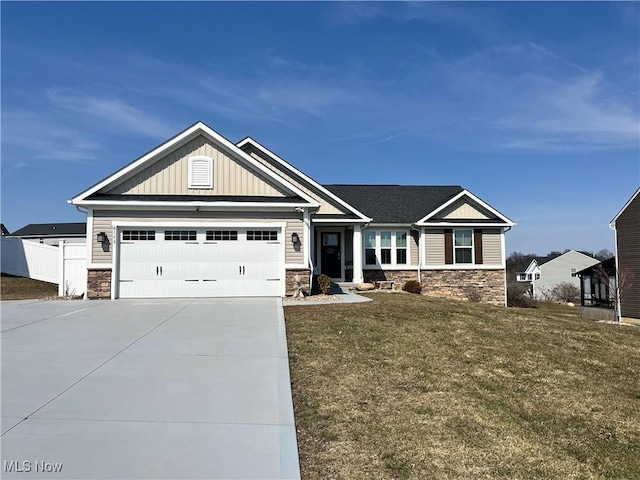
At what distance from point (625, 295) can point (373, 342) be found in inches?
957

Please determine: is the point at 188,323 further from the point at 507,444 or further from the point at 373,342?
the point at 507,444

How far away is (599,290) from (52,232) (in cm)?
5027

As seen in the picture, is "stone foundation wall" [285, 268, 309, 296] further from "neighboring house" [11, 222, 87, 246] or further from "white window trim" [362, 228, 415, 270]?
"neighboring house" [11, 222, 87, 246]

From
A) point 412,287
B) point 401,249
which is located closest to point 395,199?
point 401,249

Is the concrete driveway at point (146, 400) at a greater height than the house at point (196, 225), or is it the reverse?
the house at point (196, 225)

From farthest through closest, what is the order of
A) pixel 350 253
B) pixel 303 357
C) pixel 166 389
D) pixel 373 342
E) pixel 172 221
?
pixel 350 253 < pixel 172 221 < pixel 373 342 < pixel 303 357 < pixel 166 389

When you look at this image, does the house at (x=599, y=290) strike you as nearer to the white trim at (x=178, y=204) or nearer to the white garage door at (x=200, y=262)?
the white garage door at (x=200, y=262)

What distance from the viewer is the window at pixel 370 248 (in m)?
Result: 21.7

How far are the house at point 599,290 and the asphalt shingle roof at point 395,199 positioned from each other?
36.7ft

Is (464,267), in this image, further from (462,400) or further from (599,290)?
(599,290)

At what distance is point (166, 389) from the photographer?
6141 millimetres

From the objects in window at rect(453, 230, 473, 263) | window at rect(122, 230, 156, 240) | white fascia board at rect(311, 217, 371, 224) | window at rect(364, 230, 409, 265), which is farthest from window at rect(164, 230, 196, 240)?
window at rect(453, 230, 473, 263)

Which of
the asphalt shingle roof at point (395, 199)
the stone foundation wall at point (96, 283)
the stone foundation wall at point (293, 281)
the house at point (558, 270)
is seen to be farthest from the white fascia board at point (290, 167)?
the house at point (558, 270)

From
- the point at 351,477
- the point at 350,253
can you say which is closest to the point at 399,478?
the point at 351,477
